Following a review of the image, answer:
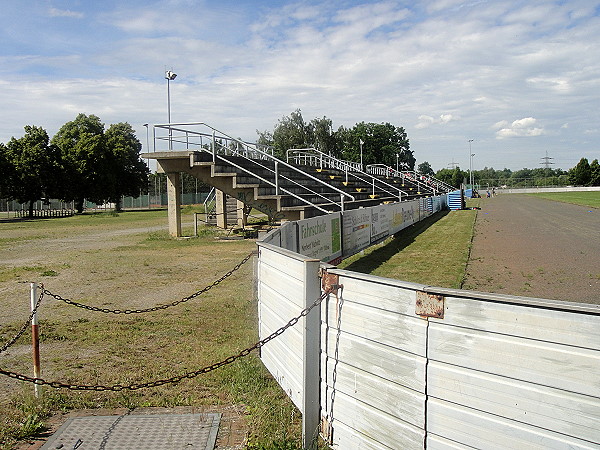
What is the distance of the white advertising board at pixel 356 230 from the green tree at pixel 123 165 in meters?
55.2

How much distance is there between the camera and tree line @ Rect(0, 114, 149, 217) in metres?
56.8

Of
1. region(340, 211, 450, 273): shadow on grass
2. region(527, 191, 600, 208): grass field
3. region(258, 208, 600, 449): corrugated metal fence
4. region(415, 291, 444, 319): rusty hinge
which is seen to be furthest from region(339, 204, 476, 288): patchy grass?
region(527, 191, 600, 208): grass field

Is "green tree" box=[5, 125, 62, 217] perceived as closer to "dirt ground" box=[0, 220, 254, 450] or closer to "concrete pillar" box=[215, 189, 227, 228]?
"concrete pillar" box=[215, 189, 227, 228]

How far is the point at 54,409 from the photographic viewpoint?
206 inches

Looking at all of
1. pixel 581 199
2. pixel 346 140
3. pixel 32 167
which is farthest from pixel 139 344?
pixel 346 140

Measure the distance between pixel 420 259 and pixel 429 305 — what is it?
41.9 ft

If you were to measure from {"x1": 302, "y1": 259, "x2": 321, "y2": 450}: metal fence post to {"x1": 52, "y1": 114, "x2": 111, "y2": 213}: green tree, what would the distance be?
6341 centimetres

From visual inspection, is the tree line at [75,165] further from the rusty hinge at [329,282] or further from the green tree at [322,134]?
the rusty hinge at [329,282]

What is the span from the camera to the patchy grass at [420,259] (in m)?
12.5

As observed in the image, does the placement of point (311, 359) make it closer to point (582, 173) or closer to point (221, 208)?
point (221, 208)

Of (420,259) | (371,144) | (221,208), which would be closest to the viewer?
(420,259)

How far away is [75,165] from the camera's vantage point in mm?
63625

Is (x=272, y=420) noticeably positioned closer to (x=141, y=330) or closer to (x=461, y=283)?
(x=141, y=330)

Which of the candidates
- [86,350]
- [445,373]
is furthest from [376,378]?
A: [86,350]
